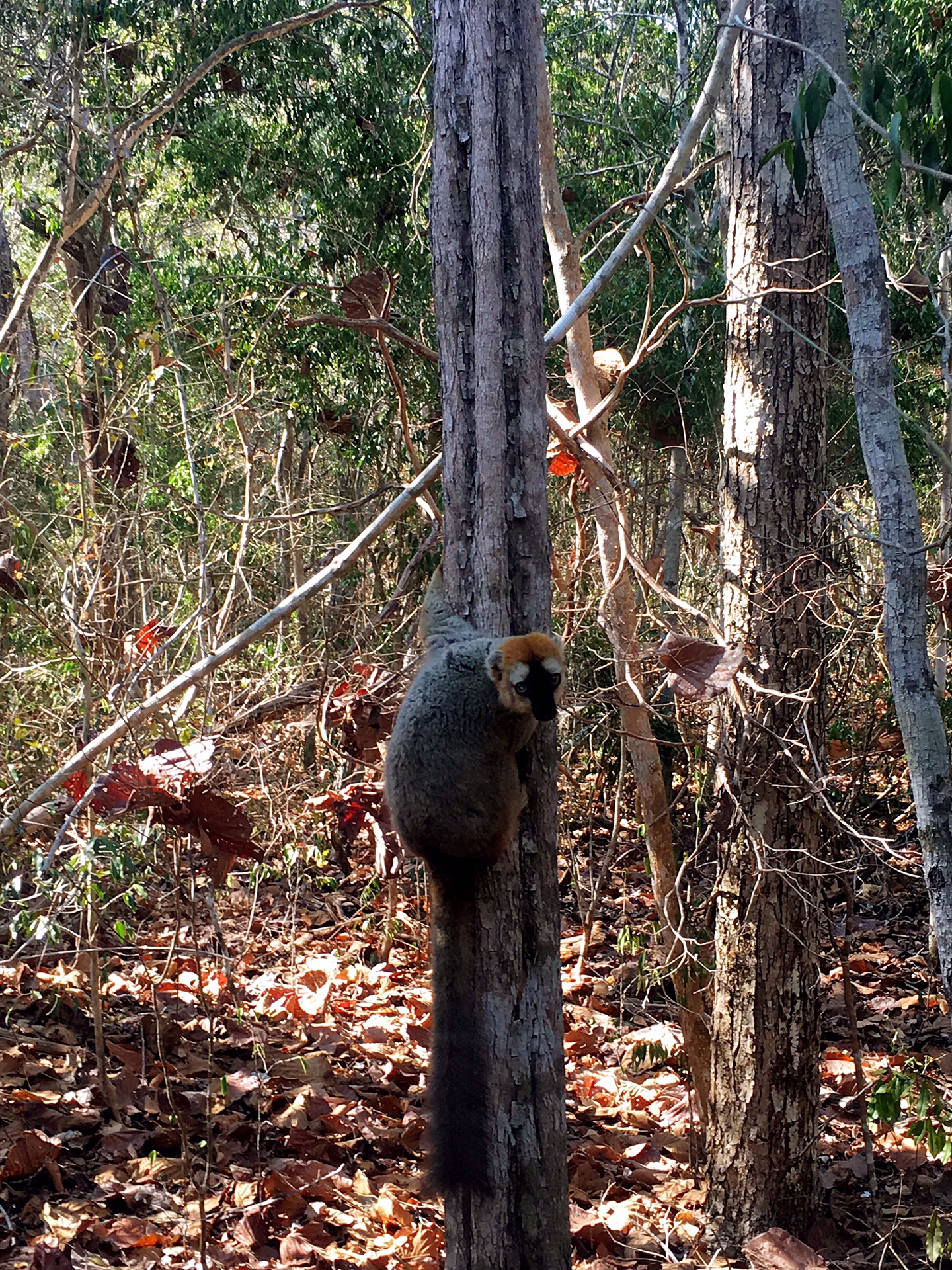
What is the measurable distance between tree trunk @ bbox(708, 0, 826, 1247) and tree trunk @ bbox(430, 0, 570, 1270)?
5.85ft

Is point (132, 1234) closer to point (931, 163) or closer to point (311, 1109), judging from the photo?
point (311, 1109)

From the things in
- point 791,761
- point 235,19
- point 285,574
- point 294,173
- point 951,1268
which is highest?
point 235,19

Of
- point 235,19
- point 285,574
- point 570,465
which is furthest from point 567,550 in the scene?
point 235,19

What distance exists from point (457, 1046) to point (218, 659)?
2.18 meters

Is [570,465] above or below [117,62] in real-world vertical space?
below

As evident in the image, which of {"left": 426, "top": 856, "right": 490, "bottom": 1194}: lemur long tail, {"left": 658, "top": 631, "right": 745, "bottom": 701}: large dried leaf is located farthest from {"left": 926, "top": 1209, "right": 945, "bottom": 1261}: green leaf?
{"left": 658, "top": 631, "right": 745, "bottom": 701}: large dried leaf

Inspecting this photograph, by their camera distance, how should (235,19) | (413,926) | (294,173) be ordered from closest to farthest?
1. (413,926)
2. (235,19)
3. (294,173)

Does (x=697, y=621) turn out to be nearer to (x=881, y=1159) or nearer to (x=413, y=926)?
(x=413, y=926)

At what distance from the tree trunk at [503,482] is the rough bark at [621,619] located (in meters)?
1.62

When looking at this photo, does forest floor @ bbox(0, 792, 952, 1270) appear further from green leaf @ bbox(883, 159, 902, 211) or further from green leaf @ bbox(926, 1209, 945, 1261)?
green leaf @ bbox(883, 159, 902, 211)

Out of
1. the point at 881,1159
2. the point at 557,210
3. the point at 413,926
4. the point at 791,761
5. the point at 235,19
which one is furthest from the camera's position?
the point at 235,19

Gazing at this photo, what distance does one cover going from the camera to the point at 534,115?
293 cm

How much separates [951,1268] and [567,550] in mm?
4786

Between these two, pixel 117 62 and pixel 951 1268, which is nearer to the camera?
pixel 951 1268
